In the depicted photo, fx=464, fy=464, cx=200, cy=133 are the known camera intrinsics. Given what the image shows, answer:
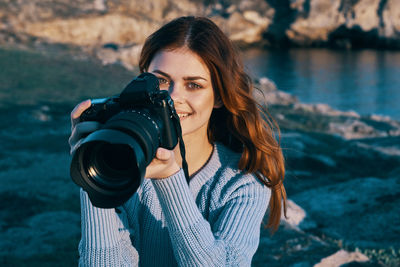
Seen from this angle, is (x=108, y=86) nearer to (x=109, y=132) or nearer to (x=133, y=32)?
(x=109, y=132)

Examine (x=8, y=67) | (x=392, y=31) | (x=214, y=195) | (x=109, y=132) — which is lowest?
(x=392, y=31)

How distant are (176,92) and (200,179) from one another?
1.41ft

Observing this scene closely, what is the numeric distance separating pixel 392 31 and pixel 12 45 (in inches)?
991

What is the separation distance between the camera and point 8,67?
38.3 ft

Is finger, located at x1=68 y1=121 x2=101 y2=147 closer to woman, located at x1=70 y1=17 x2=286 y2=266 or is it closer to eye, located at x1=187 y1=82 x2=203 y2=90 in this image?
woman, located at x1=70 y1=17 x2=286 y2=266

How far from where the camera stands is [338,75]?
74.1ft

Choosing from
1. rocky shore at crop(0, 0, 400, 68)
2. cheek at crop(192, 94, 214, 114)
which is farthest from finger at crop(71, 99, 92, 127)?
rocky shore at crop(0, 0, 400, 68)

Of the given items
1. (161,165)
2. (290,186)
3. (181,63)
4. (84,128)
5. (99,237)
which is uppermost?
(181,63)

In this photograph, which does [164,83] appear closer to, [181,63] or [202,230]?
[181,63]

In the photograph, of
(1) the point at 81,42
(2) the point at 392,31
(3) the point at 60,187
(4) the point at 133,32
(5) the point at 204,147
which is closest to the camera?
(5) the point at 204,147

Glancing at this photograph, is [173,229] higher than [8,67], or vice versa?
[173,229]

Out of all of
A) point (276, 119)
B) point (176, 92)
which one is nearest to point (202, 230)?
point (176, 92)

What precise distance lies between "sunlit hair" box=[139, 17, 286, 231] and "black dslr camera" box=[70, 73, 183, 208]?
0.52 meters

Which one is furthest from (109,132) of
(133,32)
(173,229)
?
(133,32)
